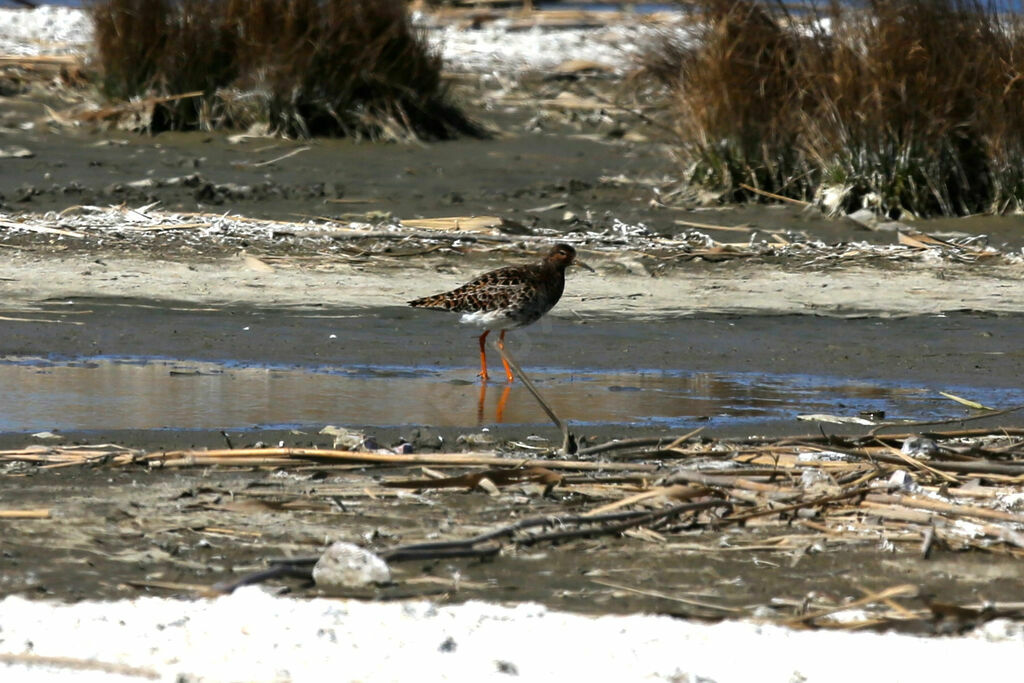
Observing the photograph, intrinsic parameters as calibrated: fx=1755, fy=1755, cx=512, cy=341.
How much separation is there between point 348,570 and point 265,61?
1162 cm

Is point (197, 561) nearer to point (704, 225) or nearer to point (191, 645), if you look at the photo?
point (191, 645)

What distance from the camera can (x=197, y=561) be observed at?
5375mm

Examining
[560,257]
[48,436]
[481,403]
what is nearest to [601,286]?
[560,257]

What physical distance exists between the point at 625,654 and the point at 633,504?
1341 mm

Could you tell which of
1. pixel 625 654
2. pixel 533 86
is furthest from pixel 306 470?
pixel 533 86

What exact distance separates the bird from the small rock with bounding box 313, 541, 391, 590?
170 inches

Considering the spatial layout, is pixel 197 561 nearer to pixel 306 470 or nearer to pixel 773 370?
pixel 306 470

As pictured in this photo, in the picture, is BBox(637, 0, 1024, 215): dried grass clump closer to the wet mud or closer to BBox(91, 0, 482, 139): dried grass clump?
the wet mud

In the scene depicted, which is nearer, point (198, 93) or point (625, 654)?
point (625, 654)

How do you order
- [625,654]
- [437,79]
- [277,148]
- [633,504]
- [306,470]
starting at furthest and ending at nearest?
[437,79], [277,148], [306,470], [633,504], [625,654]

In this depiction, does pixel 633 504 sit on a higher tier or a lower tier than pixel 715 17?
lower

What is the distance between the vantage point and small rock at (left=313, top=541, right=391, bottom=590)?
16.7 feet

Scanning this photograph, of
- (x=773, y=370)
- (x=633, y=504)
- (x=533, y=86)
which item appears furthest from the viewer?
(x=533, y=86)

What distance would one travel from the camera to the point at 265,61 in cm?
1612
